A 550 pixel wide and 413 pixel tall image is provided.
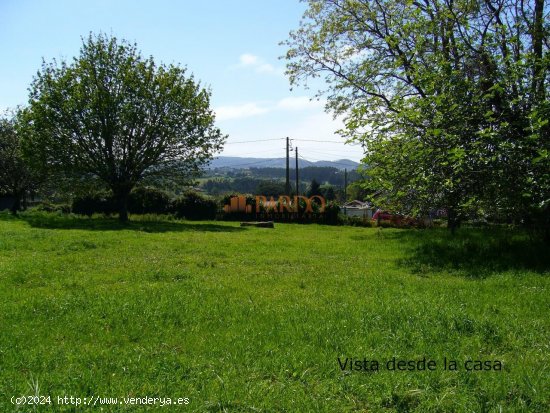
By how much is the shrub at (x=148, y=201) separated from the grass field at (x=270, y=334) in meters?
23.3

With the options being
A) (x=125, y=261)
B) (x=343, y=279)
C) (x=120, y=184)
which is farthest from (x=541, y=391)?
(x=120, y=184)

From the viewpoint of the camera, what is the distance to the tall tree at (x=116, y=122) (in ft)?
77.1

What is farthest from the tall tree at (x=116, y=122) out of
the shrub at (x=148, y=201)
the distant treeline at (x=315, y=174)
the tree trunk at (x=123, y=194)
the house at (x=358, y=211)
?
the distant treeline at (x=315, y=174)

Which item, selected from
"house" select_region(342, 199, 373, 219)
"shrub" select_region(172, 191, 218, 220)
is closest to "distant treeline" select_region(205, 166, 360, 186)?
"house" select_region(342, 199, 373, 219)

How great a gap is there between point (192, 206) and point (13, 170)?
12.4 m

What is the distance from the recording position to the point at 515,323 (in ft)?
17.1

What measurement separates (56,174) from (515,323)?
25571 mm

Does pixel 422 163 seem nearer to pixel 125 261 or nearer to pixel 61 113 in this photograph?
pixel 125 261

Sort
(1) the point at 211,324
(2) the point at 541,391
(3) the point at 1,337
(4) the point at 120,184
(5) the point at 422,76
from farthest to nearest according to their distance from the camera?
(4) the point at 120,184, (5) the point at 422,76, (1) the point at 211,324, (3) the point at 1,337, (2) the point at 541,391

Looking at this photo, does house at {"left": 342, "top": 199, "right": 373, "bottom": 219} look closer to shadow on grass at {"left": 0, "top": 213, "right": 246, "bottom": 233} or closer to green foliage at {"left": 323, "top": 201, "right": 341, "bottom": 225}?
green foliage at {"left": 323, "top": 201, "right": 341, "bottom": 225}

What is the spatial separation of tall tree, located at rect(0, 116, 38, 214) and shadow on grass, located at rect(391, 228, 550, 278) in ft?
82.5

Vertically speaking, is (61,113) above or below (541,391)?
above

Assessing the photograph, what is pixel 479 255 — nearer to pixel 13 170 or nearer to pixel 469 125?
pixel 469 125

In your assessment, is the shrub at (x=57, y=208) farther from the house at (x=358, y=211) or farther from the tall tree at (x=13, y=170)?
the house at (x=358, y=211)
